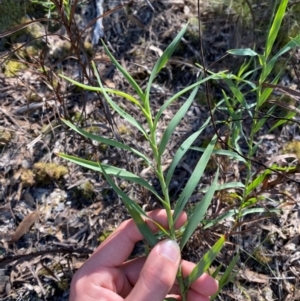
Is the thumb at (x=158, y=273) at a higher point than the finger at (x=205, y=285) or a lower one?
higher

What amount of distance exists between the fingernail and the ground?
0.31 metres

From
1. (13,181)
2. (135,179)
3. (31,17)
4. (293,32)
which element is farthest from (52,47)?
(135,179)

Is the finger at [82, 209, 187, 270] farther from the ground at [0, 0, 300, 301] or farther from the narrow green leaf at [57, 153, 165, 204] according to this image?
the narrow green leaf at [57, 153, 165, 204]

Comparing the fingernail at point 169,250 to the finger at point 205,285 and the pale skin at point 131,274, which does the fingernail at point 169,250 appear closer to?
the pale skin at point 131,274

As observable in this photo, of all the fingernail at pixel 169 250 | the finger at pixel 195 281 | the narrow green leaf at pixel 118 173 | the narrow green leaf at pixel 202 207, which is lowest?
the finger at pixel 195 281

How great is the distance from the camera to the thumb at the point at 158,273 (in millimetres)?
1137

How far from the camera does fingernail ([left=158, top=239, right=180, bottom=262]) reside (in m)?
1.14

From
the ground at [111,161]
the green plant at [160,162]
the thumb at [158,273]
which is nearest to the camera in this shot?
the green plant at [160,162]

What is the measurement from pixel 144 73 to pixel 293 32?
672 mm

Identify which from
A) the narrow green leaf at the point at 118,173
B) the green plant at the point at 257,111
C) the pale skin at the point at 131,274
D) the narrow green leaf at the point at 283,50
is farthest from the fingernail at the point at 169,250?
the narrow green leaf at the point at 283,50

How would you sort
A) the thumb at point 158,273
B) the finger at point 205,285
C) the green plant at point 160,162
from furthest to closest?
the finger at point 205,285 < the thumb at point 158,273 < the green plant at point 160,162

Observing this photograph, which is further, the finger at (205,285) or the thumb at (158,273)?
the finger at (205,285)

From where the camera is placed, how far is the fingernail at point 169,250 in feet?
3.75

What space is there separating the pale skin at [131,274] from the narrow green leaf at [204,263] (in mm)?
46
